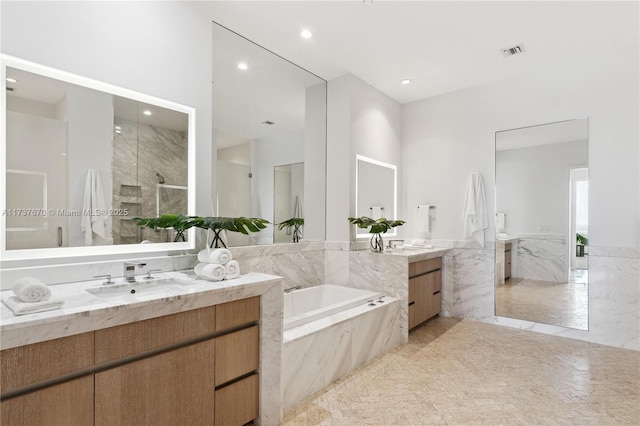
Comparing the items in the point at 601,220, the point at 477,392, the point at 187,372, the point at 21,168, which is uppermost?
the point at 21,168

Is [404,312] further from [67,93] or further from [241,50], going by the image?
[67,93]

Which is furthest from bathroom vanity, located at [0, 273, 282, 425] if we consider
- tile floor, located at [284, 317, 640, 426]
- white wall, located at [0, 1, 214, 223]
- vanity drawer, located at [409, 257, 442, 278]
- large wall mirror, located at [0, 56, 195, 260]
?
vanity drawer, located at [409, 257, 442, 278]

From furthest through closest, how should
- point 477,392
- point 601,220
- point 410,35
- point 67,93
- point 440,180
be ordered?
point 440,180 < point 601,220 < point 410,35 < point 477,392 < point 67,93

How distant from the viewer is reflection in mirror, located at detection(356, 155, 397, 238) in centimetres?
405

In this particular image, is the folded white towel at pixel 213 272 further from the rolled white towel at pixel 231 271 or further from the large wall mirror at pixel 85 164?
the large wall mirror at pixel 85 164

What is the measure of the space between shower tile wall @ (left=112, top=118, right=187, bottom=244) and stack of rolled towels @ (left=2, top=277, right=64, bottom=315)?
78 cm

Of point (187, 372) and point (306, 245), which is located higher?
point (306, 245)

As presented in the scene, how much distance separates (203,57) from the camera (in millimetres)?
2584

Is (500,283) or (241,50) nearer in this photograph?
(241,50)

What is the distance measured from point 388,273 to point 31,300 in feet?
9.58

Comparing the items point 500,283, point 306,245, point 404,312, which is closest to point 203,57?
point 306,245

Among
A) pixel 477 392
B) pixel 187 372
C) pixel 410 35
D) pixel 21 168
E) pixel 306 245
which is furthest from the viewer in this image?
pixel 306 245

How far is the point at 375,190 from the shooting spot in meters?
4.32

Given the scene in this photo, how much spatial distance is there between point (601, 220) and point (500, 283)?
1216 mm
